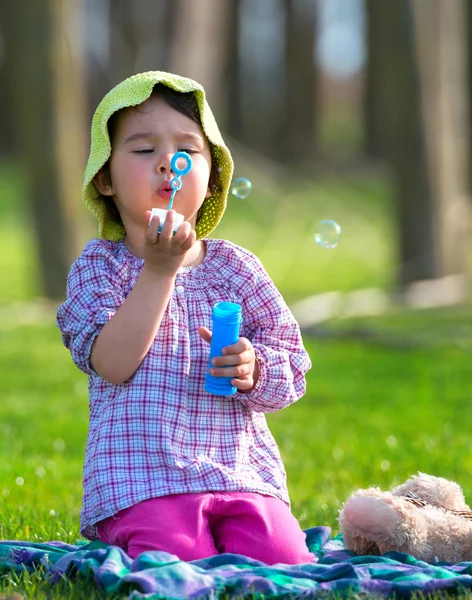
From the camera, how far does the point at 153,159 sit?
2902 mm

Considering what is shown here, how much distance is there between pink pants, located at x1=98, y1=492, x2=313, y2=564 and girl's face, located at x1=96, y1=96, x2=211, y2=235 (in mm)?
753

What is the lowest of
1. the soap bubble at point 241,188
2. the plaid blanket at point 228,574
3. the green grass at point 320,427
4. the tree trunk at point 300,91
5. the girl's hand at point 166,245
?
the plaid blanket at point 228,574

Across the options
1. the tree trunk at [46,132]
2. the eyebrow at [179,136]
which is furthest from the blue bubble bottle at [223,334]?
the tree trunk at [46,132]

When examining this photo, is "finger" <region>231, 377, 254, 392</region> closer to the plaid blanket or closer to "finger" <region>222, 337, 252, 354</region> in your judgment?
"finger" <region>222, 337, 252, 354</region>

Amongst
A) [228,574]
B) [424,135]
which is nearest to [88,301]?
[228,574]

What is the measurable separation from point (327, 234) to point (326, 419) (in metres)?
2.14

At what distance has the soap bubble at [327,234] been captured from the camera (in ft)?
11.9

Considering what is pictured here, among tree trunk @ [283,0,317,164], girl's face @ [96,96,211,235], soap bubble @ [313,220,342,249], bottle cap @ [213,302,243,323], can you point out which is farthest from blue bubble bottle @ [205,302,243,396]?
tree trunk @ [283,0,317,164]

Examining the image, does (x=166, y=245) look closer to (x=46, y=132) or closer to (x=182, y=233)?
(x=182, y=233)

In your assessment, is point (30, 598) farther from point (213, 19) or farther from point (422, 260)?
point (213, 19)

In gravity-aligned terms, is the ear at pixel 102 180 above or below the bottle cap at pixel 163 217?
above

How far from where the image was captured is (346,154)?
28.7 m

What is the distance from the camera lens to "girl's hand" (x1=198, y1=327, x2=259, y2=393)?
2.75 metres

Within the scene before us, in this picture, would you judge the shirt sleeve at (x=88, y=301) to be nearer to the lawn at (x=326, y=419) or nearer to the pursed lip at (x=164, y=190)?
the pursed lip at (x=164, y=190)
